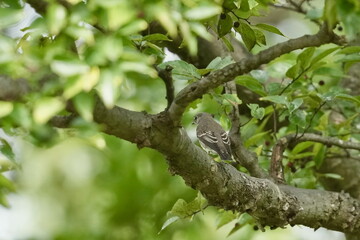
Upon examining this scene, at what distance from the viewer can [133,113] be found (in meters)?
2.29

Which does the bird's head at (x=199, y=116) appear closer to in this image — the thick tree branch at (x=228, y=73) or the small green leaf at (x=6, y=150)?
the thick tree branch at (x=228, y=73)

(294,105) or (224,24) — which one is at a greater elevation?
(224,24)

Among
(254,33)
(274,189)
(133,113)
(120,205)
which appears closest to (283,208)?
(274,189)

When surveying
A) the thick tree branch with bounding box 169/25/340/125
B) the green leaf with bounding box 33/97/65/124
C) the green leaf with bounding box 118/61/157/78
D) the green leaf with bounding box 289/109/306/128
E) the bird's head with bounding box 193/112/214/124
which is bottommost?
the bird's head with bounding box 193/112/214/124

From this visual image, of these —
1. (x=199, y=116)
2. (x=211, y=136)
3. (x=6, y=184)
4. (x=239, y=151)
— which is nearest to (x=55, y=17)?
(x=6, y=184)

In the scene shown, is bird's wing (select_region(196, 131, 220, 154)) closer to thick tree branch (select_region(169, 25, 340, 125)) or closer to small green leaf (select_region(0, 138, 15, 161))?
thick tree branch (select_region(169, 25, 340, 125))

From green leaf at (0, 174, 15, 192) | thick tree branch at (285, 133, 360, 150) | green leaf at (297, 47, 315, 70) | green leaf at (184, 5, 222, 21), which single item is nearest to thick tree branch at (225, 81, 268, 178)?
thick tree branch at (285, 133, 360, 150)

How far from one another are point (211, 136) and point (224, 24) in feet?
5.68

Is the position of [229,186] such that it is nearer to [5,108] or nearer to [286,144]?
[286,144]

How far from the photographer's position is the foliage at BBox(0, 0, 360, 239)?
1550 mm

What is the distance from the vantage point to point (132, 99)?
16.7 feet

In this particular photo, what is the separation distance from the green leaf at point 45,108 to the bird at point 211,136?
6.96 ft

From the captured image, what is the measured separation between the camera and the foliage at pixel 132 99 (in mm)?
1550

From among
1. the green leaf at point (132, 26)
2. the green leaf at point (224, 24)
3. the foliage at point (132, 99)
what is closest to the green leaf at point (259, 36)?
the foliage at point (132, 99)
